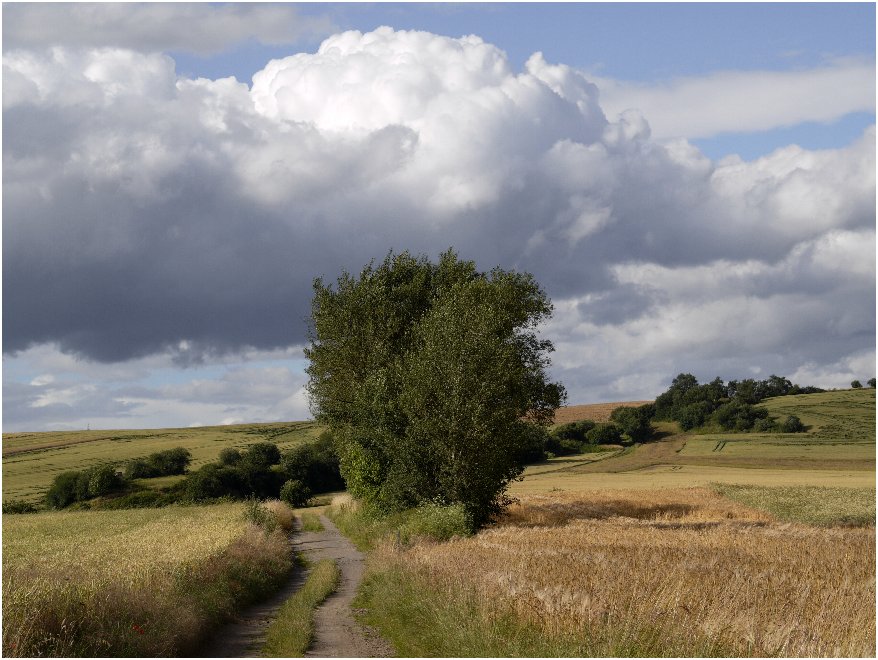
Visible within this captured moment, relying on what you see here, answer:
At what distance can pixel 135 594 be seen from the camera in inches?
723

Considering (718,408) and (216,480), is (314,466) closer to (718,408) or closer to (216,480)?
(216,480)

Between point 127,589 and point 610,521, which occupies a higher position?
point 127,589

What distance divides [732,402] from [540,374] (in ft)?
392

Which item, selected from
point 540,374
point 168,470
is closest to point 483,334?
point 540,374

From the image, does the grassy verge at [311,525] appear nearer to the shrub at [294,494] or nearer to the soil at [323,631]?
the shrub at [294,494]

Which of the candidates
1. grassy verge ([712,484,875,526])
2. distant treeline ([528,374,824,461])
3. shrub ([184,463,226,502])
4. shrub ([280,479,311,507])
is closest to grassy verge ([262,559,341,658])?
grassy verge ([712,484,875,526])

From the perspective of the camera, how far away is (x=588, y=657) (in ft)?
45.3

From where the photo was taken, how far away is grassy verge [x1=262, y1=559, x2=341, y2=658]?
61.4 ft

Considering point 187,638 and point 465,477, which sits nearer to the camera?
point 187,638

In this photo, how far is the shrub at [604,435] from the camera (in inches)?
5556

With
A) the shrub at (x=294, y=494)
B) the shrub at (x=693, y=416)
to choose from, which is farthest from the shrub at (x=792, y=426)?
the shrub at (x=294, y=494)

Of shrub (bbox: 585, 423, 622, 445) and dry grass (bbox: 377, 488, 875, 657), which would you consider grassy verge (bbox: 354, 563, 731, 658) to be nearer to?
dry grass (bbox: 377, 488, 875, 657)

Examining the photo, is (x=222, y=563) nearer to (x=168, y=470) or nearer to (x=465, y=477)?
(x=465, y=477)

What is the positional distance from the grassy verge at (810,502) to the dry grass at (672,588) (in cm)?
2140
